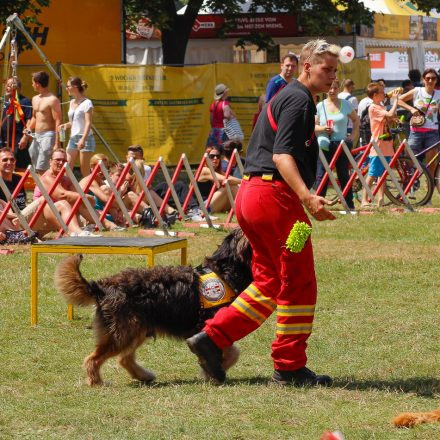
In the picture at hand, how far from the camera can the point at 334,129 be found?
14445 millimetres

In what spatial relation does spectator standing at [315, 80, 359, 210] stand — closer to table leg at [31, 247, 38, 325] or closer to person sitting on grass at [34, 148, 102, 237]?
person sitting on grass at [34, 148, 102, 237]

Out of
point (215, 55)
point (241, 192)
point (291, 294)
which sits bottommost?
point (291, 294)

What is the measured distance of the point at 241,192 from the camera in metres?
5.90

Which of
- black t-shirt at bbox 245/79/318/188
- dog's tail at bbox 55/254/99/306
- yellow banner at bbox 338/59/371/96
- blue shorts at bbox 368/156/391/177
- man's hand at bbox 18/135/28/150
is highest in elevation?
yellow banner at bbox 338/59/371/96

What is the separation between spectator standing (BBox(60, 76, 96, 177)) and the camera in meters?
14.8

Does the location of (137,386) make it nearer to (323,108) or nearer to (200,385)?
(200,385)

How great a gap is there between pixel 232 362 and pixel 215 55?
2237 cm

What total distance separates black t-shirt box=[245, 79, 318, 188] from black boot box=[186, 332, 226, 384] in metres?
0.99

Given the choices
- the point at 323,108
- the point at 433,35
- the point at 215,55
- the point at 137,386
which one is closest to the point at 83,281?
the point at 137,386

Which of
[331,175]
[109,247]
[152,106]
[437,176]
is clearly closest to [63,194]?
[331,175]

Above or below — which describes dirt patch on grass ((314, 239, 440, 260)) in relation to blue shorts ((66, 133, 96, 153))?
below

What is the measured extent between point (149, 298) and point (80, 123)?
9.26m

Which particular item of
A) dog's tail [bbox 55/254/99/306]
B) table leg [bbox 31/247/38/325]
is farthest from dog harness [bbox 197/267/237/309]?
table leg [bbox 31/247/38/325]

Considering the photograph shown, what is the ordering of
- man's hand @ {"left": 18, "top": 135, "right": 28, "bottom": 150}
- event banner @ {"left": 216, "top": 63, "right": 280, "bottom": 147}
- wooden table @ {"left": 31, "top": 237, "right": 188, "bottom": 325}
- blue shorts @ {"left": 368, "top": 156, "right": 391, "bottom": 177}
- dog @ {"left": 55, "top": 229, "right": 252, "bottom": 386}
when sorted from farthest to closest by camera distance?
1. event banner @ {"left": 216, "top": 63, "right": 280, "bottom": 147}
2. man's hand @ {"left": 18, "top": 135, "right": 28, "bottom": 150}
3. blue shorts @ {"left": 368, "top": 156, "right": 391, "bottom": 177}
4. wooden table @ {"left": 31, "top": 237, "right": 188, "bottom": 325}
5. dog @ {"left": 55, "top": 229, "right": 252, "bottom": 386}
